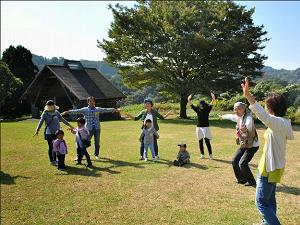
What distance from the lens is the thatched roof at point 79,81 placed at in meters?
35.2

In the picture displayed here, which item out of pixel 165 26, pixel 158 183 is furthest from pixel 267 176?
pixel 165 26

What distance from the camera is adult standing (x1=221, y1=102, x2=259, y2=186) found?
28.8ft

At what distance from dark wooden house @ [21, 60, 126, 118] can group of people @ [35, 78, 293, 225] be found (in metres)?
23.0

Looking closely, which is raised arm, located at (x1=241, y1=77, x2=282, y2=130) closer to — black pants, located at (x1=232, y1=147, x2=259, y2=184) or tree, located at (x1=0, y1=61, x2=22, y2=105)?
black pants, located at (x1=232, y1=147, x2=259, y2=184)

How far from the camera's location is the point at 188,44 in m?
30.5

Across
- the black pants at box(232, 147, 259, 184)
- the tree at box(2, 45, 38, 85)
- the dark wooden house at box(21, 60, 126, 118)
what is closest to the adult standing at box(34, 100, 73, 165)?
the black pants at box(232, 147, 259, 184)

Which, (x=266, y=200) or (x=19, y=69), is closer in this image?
(x=266, y=200)

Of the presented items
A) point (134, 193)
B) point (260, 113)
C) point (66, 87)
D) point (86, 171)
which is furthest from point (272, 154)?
point (66, 87)

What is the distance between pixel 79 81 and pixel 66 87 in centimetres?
227

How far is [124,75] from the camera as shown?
3438 centimetres

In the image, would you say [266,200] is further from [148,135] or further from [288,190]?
[148,135]

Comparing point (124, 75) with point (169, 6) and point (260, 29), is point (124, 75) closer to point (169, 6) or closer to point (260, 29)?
point (169, 6)

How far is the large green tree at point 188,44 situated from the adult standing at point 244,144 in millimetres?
21355

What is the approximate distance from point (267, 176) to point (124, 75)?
2969cm
